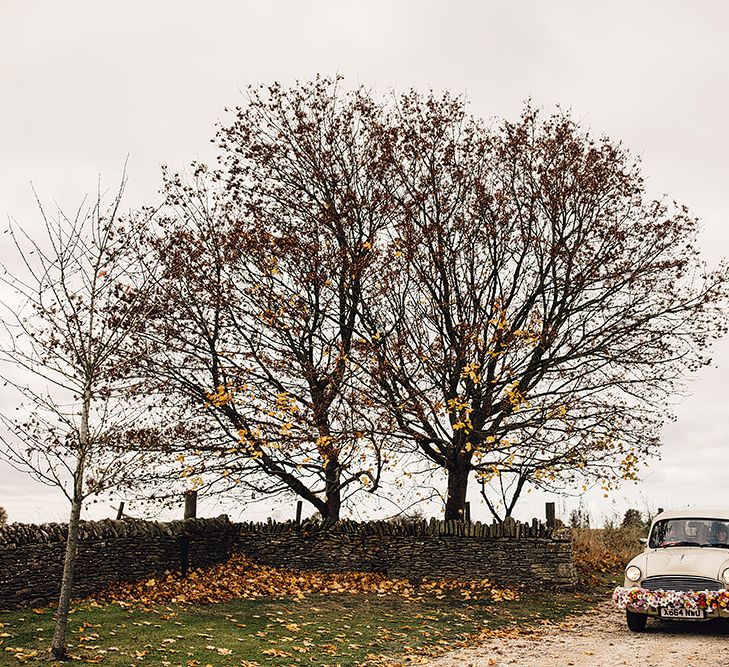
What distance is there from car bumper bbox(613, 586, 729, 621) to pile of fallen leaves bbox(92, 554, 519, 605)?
15.9 feet

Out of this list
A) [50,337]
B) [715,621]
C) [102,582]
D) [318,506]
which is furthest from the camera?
[318,506]

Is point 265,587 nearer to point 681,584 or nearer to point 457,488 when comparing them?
point 457,488

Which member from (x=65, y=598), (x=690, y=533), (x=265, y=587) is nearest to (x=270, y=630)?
(x=65, y=598)

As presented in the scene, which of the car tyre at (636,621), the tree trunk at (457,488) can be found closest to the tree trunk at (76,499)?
the car tyre at (636,621)

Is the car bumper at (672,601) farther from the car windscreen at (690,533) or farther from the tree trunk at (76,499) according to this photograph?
the tree trunk at (76,499)

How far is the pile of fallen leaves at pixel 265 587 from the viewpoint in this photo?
1771 cm

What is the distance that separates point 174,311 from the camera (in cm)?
2247

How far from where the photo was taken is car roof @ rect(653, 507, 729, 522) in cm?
1574

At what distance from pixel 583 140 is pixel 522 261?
13.7 ft

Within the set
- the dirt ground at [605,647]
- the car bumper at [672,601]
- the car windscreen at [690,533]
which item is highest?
the car windscreen at [690,533]

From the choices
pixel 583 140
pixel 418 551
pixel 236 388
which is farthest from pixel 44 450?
pixel 583 140

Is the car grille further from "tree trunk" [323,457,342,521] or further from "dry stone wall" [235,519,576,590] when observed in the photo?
"tree trunk" [323,457,342,521]

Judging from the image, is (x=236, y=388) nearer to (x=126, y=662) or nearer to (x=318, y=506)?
(x=318, y=506)

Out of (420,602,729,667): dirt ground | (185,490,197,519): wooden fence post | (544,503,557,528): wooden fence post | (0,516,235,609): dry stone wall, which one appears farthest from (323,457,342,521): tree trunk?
(420,602,729,667): dirt ground
